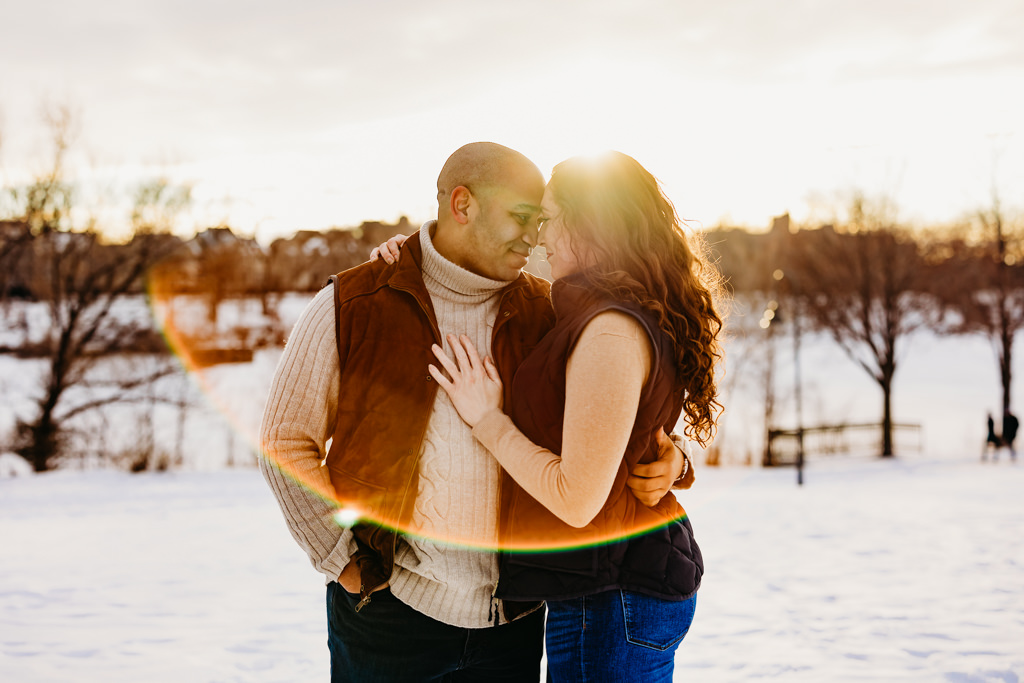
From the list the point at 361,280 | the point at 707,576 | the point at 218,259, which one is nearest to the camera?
the point at 361,280

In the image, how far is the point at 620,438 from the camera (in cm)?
161

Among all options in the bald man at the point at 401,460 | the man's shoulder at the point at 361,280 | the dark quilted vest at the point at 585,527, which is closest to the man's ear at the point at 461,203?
the bald man at the point at 401,460

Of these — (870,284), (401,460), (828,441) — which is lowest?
(828,441)

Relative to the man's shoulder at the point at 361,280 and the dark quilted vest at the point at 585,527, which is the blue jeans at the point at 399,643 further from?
the man's shoulder at the point at 361,280

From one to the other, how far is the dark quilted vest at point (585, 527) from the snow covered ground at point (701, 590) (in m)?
3.91

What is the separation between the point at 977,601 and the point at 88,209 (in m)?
22.7

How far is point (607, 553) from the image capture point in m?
1.76

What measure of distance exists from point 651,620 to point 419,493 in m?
0.73

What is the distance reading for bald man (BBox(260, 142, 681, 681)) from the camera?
6.44 ft

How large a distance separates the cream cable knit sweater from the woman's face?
0.52 meters

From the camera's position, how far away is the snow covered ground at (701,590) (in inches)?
212

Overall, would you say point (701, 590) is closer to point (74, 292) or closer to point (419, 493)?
point (419, 493)

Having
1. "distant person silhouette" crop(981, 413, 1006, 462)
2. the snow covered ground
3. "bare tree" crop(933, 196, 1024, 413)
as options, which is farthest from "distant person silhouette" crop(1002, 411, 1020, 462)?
the snow covered ground

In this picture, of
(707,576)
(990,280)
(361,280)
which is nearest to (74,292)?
(707,576)
